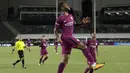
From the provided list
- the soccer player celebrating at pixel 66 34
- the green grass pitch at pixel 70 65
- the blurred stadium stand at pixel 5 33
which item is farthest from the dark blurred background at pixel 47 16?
the soccer player celebrating at pixel 66 34

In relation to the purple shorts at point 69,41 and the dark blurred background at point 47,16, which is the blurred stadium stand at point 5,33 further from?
the purple shorts at point 69,41

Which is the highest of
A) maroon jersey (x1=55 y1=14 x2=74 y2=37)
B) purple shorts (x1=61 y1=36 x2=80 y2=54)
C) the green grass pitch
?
maroon jersey (x1=55 y1=14 x2=74 y2=37)

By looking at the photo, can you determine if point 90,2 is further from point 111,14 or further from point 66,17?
point 66,17

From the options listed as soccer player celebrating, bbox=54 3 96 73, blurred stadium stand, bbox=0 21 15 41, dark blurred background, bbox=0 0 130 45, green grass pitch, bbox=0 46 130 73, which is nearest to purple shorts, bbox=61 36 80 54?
soccer player celebrating, bbox=54 3 96 73

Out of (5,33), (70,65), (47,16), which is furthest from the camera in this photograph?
(47,16)

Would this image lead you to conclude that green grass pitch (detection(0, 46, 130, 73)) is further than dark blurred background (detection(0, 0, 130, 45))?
No

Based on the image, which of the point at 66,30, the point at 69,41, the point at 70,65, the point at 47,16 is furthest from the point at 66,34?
the point at 47,16

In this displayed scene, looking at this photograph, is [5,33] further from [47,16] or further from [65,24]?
[65,24]

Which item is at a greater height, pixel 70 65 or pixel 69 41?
pixel 69 41

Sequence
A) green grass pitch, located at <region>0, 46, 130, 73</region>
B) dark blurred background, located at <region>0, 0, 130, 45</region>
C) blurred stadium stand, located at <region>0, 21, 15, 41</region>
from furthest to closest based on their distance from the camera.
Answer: dark blurred background, located at <region>0, 0, 130, 45</region>, blurred stadium stand, located at <region>0, 21, 15, 41</region>, green grass pitch, located at <region>0, 46, 130, 73</region>

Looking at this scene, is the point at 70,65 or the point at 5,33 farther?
the point at 5,33

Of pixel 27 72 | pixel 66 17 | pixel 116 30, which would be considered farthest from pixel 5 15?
pixel 66 17

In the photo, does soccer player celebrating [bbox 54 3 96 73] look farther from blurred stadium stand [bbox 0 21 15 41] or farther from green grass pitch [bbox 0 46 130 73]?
blurred stadium stand [bbox 0 21 15 41]

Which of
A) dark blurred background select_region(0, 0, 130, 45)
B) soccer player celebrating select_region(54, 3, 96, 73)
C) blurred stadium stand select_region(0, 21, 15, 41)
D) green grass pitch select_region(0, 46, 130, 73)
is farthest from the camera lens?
dark blurred background select_region(0, 0, 130, 45)
